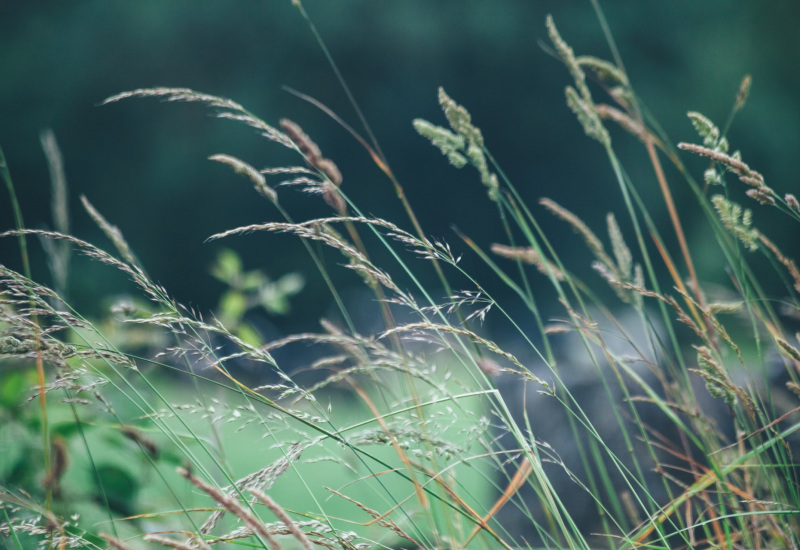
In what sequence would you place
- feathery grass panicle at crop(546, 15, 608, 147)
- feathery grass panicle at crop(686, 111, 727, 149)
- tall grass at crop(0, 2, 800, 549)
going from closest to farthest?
tall grass at crop(0, 2, 800, 549) → feathery grass panicle at crop(686, 111, 727, 149) → feathery grass panicle at crop(546, 15, 608, 147)

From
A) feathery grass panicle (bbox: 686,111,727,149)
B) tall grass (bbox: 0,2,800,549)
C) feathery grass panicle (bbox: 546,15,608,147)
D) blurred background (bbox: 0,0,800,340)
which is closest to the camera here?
tall grass (bbox: 0,2,800,549)

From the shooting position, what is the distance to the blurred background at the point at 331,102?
6.77 meters

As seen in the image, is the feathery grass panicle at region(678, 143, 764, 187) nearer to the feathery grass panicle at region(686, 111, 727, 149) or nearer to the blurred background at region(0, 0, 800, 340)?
the feathery grass panicle at region(686, 111, 727, 149)

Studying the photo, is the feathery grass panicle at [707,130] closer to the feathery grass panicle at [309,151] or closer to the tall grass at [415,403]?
the tall grass at [415,403]

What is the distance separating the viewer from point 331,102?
7.55m

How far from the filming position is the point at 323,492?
335 centimetres

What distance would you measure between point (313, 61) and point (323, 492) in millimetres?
5678

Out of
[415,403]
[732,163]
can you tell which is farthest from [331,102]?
[732,163]

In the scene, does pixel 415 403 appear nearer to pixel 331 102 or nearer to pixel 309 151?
pixel 309 151

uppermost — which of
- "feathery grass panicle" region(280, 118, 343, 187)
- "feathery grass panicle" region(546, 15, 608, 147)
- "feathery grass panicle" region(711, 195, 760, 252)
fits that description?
"feathery grass panicle" region(546, 15, 608, 147)

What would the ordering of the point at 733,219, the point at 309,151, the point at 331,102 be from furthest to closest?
the point at 331,102 → the point at 309,151 → the point at 733,219

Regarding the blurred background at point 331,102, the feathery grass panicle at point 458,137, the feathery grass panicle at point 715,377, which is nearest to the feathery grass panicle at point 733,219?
the feathery grass panicle at point 715,377

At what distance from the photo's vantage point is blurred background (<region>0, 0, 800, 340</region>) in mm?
6766

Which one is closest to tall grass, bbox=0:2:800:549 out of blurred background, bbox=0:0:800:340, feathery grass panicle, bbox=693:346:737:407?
feathery grass panicle, bbox=693:346:737:407
